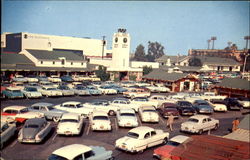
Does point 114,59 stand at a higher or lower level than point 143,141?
higher

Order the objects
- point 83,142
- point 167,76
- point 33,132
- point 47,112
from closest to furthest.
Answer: point 33,132, point 83,142, point 47,112, point 167,76

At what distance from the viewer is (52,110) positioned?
19156 millimetres

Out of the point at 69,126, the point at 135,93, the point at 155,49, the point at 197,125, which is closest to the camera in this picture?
the point at 69,126

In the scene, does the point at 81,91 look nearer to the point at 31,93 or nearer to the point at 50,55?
the point at 31,93

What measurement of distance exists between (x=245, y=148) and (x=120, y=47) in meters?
49.2

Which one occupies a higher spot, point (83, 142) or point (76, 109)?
point (76, 109)

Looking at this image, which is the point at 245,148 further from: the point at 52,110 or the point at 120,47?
the point at 120,47

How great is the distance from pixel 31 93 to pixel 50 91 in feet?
8.74

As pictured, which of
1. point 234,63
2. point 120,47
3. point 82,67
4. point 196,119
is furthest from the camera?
point 234,63

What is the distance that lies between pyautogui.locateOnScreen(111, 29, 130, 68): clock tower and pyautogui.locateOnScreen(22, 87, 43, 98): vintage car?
32.7m

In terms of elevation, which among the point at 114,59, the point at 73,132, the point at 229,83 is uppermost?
the point at 114,59

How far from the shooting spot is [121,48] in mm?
58344

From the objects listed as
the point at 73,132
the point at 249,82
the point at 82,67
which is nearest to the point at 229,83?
the point at 249,82

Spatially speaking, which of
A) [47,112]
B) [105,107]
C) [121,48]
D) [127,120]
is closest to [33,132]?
[47,112]
